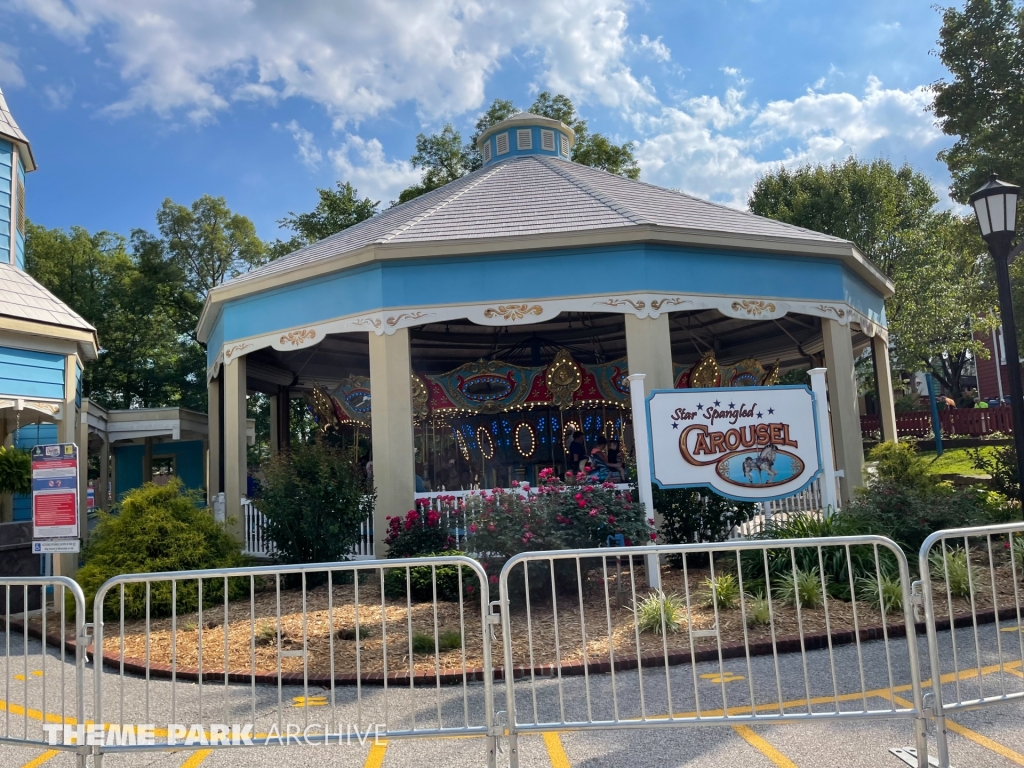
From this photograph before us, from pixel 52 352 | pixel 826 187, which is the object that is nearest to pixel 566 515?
pixel 52 352

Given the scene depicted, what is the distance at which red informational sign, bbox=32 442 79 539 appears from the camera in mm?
8414

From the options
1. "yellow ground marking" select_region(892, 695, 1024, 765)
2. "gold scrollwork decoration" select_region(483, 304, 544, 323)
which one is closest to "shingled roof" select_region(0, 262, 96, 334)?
"gold scrollwork decoration" select_region(483, 304, 544, 323)

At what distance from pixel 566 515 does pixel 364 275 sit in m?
5.22

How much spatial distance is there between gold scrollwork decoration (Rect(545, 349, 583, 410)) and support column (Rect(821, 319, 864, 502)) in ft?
14.7

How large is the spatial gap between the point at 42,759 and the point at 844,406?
11076 mm

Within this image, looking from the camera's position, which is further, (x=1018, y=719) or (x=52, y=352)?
(x=52, y=352)

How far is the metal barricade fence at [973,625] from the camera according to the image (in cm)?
427

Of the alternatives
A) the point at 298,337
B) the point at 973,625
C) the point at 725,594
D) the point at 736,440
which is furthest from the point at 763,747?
the point at 298,337

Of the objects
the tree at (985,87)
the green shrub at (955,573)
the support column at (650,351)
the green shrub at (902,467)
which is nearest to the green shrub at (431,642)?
the green shrub at (955,573)

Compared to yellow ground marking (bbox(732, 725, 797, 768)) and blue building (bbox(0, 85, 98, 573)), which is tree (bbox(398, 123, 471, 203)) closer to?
blue building (bbox(0, 85, 98, 573))

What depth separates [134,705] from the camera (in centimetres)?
583

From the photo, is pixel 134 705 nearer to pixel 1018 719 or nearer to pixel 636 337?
pixel 1018 719

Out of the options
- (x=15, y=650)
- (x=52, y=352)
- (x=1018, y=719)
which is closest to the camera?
(x=1018, y=719)

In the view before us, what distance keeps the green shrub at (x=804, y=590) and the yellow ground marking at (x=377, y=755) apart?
4157mm
